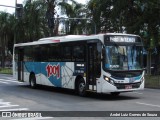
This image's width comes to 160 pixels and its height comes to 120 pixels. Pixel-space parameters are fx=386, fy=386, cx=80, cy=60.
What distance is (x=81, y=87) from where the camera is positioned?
18641mm

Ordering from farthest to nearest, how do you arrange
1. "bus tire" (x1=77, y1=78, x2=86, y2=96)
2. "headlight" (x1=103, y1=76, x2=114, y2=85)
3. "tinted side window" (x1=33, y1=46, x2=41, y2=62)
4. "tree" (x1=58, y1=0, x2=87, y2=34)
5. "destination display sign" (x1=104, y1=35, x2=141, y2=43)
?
"tree" (x1=58, y1=0, x2=87, y2=34)
"tinted side window" (x1=33, y1=46, x2=41, y2=62)
"bus tire" (x1=77, y1=78, x2=86, y2=96)
"destination display sign" (x1=104, y1=35, x2=141, y2=43)
"headlight" (x1=103, y1=76, x2=114, y2=85)

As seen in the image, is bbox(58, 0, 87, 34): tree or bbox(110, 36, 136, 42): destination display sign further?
bbox(58, 0, 87, 34): tree

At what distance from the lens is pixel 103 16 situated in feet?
129

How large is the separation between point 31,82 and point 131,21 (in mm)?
15079

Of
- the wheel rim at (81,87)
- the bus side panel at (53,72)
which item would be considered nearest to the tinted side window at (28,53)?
the bus side panel at (53,72)

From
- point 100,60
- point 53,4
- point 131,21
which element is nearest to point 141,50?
point 100,60

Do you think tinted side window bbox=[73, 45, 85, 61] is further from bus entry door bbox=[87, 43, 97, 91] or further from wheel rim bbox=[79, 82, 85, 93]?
wheel rim bbox=[79, 82, 85, 93]

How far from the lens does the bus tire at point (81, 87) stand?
18.4m

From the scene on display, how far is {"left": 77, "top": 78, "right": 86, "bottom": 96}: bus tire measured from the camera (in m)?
18.4

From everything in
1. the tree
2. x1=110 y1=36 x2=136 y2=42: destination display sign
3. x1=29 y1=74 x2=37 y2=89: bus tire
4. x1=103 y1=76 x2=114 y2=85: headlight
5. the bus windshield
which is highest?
the tree

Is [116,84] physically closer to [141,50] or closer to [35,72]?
[141,50]

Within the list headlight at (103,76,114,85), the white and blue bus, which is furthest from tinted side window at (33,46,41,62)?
headlight at (103,76,114,85)

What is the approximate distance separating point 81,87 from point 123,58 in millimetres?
2776

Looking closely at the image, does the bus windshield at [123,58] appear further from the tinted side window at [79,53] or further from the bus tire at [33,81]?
the bus tire at [33,81]
